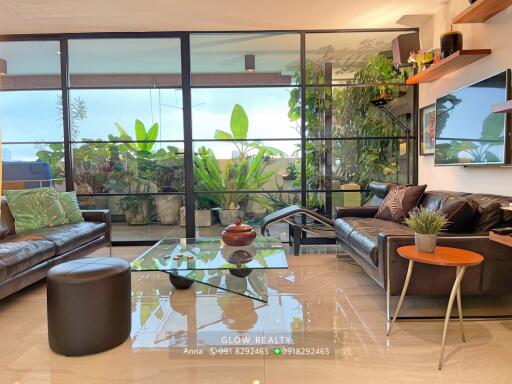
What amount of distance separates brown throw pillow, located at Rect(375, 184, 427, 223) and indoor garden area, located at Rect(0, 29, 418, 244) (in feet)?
3.02

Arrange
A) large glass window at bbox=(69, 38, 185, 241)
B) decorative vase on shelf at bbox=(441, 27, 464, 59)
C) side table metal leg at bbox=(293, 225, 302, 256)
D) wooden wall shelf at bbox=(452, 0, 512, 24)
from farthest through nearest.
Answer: large glass window at bbox=(69, 38, 185, 241), side table metal leg at bbox=(293, 225, 302, 256), decorative vase on shelf at bbox=(441, 27, 464, 59), wooden wall shelf at bbox=(452, 0, 512, 24)

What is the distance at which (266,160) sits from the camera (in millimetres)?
5035

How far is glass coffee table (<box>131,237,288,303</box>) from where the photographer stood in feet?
8.32

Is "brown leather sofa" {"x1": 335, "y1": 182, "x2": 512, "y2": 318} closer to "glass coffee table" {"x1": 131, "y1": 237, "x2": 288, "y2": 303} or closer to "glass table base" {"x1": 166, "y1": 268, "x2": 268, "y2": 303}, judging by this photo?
"glass coffee table" {"x1": 131, "y1": 237, "x2": 288, "y2": 303}

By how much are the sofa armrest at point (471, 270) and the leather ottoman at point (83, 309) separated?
1719 mm

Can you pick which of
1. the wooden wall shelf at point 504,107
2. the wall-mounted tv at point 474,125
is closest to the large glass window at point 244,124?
the wall-mounted tv at point 474,125

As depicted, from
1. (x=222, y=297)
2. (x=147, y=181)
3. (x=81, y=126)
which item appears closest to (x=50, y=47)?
(x=81, y=126)

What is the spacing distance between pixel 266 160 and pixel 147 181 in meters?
1.62

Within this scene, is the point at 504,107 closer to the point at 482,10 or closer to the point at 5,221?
the point at 482,10

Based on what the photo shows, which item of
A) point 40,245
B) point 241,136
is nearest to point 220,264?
point 40,245

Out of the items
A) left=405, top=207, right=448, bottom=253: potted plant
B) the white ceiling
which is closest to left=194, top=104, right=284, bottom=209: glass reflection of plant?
the white ceiling

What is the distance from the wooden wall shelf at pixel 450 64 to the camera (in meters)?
3.30

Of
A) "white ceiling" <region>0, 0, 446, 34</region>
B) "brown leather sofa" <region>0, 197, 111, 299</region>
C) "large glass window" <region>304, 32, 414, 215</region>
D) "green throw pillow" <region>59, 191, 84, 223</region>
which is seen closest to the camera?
"brown leather sofa" <region>0, 197, 111, 299</region>

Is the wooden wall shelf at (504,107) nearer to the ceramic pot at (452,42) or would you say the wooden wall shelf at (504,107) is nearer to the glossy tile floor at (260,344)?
the ceramic pot at (452,42)
